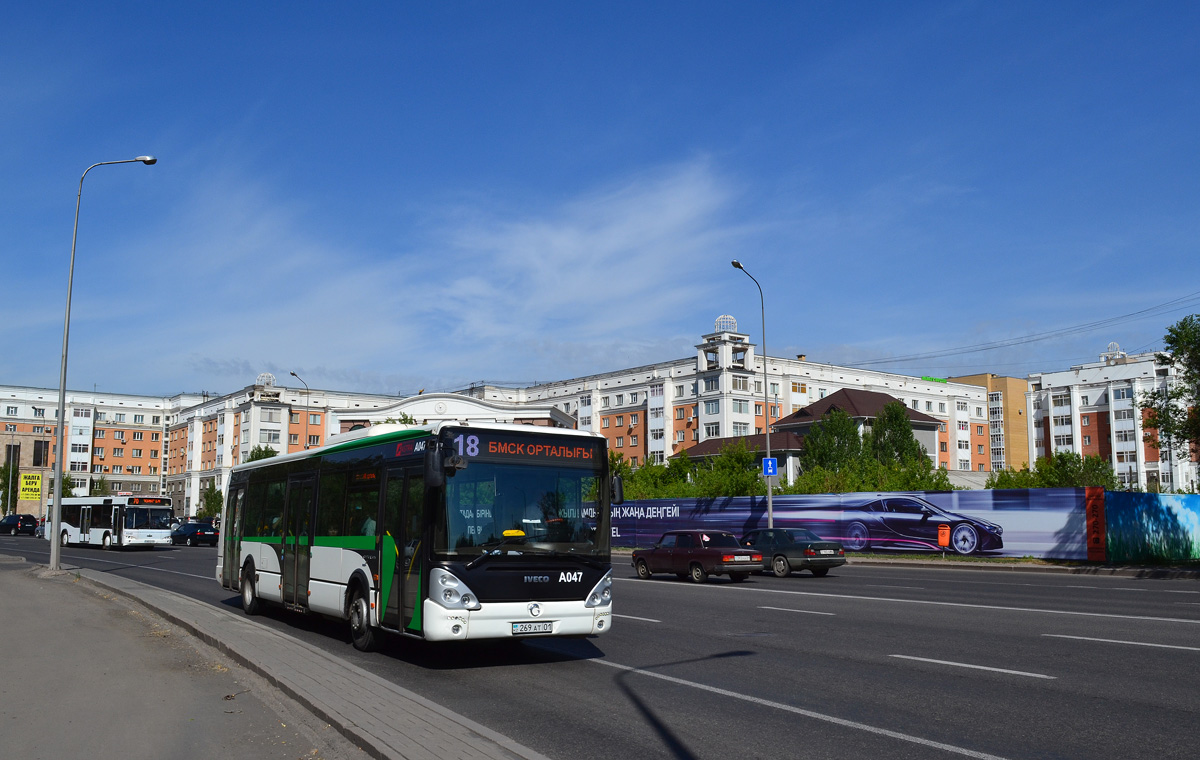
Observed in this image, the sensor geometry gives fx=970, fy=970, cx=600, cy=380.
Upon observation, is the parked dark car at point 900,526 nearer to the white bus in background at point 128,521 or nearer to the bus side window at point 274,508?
the bus side window at point 274,508

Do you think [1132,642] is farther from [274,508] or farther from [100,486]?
[100,486]

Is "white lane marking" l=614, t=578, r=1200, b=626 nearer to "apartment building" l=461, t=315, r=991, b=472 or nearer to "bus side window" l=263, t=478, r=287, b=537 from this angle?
"bus side window" l=263, t=478, r=287, b=537

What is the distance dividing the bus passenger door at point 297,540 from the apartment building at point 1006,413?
127 m

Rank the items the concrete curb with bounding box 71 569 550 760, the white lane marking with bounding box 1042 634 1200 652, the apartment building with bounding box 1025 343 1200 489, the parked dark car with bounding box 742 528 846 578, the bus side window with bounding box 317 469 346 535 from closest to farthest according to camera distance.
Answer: the concrete curb with bounding box 71 569 550 760 → the white lane marking with bounding box 1042 634 1200 652 → the bus side window with bounding box 317 469 346 535 → the parked dark car with bounding box 742 528 846 578 → the apartment building with bounding box 1025 343 1200 489

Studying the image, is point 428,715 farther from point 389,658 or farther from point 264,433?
point 264,433

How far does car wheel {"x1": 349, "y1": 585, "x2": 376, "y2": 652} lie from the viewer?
39.9 ft

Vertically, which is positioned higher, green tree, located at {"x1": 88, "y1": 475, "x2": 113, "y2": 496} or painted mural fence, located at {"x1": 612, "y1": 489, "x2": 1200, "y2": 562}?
green tree, located at {"x1": 88, "y1": 475, "x2": 113, "y2": 496}

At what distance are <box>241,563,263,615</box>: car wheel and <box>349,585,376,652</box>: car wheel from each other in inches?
192

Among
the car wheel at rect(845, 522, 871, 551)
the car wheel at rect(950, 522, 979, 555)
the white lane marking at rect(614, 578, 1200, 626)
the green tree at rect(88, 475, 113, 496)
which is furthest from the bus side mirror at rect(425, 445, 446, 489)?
the green tree at rect(88, 475, 113, 496)

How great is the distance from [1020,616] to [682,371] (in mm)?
86026

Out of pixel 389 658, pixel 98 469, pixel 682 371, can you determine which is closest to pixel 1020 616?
pixel 389 658

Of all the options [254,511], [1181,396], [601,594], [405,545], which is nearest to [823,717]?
[601,594]

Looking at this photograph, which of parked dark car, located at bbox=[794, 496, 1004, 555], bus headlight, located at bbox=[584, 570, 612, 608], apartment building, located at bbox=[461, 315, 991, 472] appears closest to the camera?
bus headlight, located at bbox=[584, 570, 612, 608]

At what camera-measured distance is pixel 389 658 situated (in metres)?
11.9
